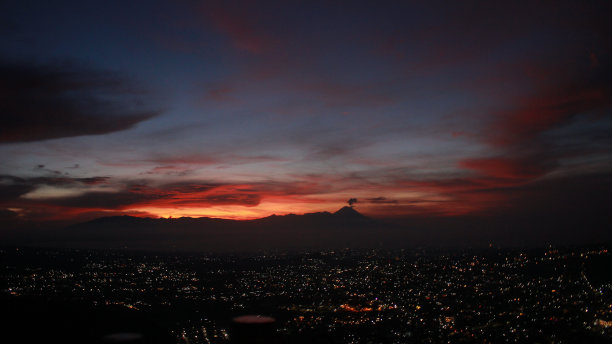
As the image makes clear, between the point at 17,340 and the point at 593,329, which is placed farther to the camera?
the point at 593,329

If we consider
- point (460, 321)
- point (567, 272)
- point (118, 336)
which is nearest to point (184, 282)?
point (460, 321)

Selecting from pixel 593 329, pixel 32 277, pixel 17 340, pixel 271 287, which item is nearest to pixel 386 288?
pixel 271 287

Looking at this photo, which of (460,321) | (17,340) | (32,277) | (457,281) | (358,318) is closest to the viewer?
(17,340)

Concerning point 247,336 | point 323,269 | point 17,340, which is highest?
point 247,336

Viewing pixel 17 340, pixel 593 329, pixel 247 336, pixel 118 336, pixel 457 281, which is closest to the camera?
pixel 118 336

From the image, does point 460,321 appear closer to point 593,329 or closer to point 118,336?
point 593,329

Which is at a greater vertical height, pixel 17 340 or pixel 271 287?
pixel 17 340

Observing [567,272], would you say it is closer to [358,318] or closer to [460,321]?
[460,321]

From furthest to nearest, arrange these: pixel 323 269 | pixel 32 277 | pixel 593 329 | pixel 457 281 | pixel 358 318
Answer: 1. pixel 323 269
2. pixel 457 281
3. pixel 32 277
4. pixel 358 318
5. pixel 593 329

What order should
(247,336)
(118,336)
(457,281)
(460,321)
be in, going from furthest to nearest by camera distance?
(457,281)
(460,321)
(247,336)
(118,336)
